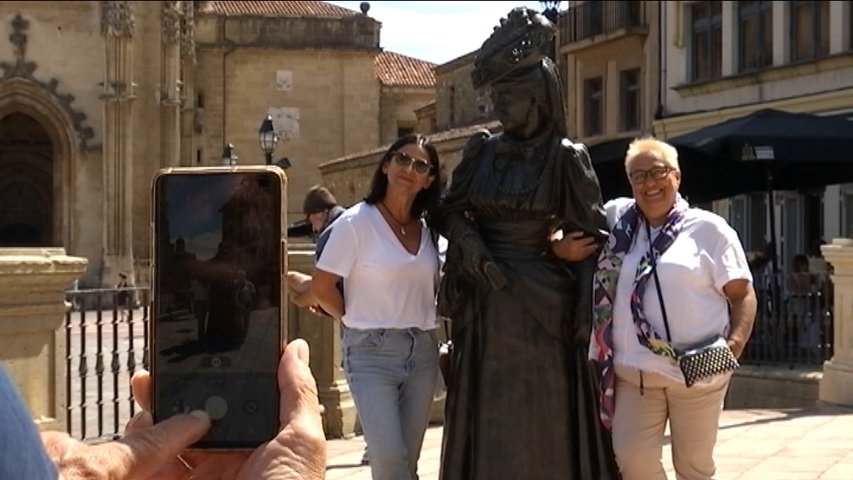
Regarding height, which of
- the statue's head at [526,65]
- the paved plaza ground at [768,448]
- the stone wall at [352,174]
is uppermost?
the stone wall at [352,174]

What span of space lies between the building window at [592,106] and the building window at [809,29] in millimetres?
8847

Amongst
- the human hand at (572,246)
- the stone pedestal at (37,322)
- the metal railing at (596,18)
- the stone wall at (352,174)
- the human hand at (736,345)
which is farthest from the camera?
the stone wall at (352,174)

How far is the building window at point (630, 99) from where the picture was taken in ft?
100

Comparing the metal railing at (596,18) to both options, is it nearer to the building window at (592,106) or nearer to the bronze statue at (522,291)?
the building window at (592,106)

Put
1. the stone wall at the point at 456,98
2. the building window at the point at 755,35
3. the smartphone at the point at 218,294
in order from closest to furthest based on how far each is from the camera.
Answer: the smartphone at the point at 218,294, the building window at the point at 755,35, the stone wall at the point at 456,98

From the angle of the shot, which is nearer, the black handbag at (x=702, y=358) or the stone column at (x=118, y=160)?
the black handbag at (x=702, y=358)

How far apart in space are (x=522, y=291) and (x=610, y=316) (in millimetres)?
406

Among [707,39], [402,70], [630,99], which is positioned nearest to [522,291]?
[707,39]

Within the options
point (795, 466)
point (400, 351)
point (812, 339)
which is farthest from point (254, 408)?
point (812, 339)

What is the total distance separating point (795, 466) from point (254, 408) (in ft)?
19.4

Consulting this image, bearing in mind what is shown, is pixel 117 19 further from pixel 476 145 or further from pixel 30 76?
pixel 476 145

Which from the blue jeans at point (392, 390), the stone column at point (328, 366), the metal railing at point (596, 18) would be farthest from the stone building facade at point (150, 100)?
the blue jeans at point (392, 390)

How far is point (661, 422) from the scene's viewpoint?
16.5 feet

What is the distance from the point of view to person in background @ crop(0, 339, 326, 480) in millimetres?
2076
